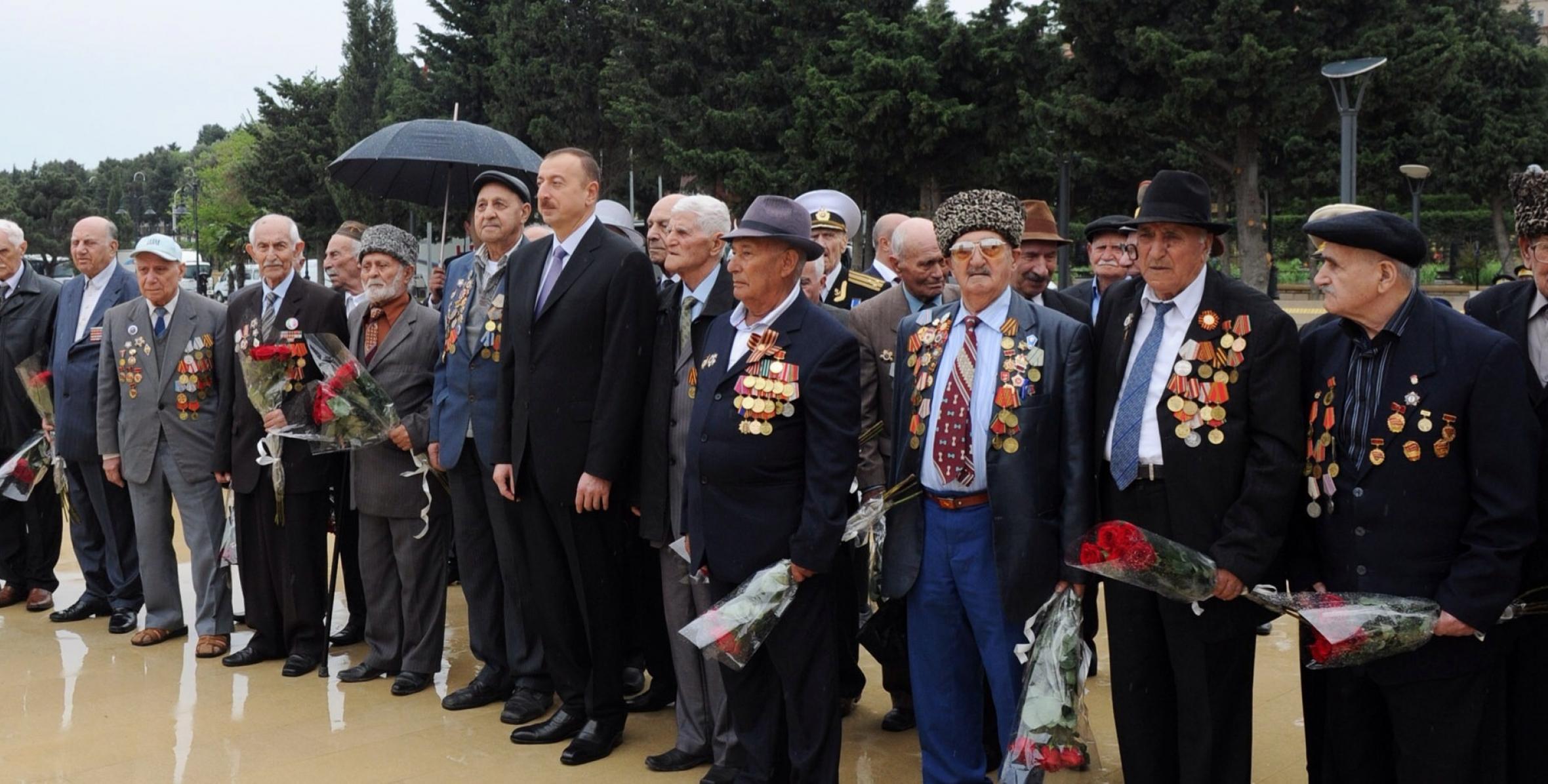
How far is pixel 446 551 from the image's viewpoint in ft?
19.9

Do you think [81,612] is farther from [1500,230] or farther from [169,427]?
[1500,230]

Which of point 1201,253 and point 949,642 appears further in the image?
point 949,642

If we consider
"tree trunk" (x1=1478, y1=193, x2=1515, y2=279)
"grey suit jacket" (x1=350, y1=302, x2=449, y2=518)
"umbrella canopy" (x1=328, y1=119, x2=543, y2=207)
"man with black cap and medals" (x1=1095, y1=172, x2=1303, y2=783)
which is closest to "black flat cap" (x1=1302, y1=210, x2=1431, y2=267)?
"man with black cap and medals" (x1=1095, y1=172, x2=1303, y2=783)

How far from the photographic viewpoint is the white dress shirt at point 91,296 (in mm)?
7400

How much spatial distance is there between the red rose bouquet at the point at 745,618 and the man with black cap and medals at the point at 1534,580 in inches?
78.7

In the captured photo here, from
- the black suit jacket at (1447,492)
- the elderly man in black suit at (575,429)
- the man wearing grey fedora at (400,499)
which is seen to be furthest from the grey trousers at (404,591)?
the black suit jacket at (1447,492)

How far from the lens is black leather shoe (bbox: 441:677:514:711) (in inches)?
222

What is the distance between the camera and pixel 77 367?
7.31m

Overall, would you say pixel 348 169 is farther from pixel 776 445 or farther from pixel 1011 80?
pixel 1011 80

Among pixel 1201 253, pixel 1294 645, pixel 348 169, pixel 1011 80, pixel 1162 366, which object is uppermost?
pixel 1011 80

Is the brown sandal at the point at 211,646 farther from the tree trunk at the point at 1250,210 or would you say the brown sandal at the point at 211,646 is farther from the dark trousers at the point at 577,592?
the tree trunk at the point at 1250,210

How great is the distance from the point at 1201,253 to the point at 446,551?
374 cm

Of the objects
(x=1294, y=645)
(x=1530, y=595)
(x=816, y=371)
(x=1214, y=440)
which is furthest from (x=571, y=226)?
(x=1294, y=645)

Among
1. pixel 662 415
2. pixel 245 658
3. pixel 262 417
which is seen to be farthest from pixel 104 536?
pixel 662 415
